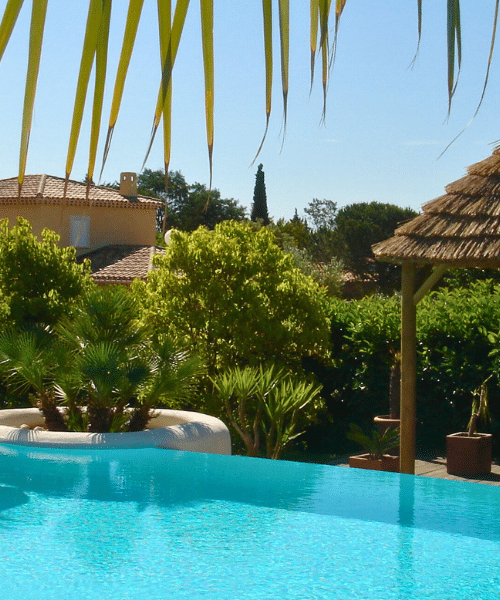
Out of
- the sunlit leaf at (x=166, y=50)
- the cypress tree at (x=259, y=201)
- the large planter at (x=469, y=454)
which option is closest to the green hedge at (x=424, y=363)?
the large planter at (x=469, y=454)

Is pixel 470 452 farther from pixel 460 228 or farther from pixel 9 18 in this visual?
pixel 9 18

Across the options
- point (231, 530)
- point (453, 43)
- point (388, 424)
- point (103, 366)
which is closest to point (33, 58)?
point (453, 43)

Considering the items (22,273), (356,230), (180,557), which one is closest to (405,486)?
(180,557)

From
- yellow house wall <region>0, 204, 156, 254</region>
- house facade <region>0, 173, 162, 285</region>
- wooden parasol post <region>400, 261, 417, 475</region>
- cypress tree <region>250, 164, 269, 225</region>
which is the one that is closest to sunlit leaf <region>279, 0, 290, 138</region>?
wooden parasol post <region>400, 261, 417, 475</region>

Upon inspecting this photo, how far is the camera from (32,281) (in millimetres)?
10391

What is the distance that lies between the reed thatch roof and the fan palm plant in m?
2.71

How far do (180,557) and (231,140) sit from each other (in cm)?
455

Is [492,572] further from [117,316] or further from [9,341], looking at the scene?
[9,341]

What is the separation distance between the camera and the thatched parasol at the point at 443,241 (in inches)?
317

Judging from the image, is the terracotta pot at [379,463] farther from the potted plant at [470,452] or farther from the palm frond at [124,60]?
the palm frond at [124,60]

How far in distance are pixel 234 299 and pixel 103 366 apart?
3472 mm

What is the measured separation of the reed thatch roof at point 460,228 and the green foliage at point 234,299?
2428mm

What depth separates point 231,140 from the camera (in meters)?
1.53

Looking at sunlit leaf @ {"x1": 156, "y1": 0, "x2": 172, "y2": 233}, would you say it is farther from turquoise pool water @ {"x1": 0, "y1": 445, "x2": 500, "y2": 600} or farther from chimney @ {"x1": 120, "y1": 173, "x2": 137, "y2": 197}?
chimney @ {"x1": 120, "y1": 173, "x2": 137, "y2": 197}
